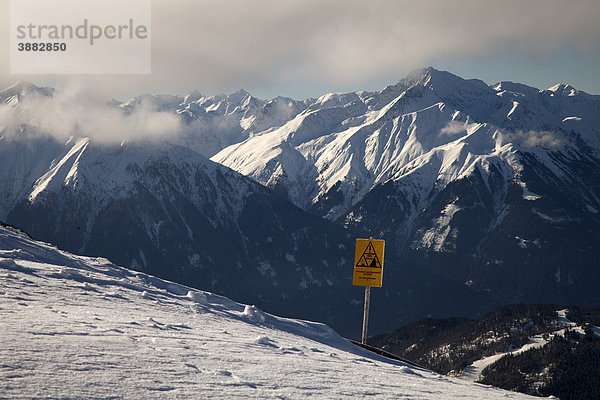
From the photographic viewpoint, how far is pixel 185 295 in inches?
1145

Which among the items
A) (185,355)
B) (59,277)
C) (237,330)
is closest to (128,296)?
(59,277)

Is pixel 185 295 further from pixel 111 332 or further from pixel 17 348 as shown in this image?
pixel 17 348

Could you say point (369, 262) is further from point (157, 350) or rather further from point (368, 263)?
point (157, 350)

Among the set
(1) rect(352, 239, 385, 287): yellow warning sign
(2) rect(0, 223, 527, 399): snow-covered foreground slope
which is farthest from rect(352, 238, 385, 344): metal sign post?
(2) rect(0, 223, 527, 399): snow-covered foreground slope

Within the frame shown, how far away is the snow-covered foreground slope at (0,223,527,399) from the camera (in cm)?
1341

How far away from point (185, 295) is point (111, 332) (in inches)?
451

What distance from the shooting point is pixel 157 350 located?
53.5 feet

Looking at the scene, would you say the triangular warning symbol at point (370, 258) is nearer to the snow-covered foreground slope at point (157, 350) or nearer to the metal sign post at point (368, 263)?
the metal sign post at point (368, 263)

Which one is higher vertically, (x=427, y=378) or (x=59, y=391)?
(x=59, y=391)

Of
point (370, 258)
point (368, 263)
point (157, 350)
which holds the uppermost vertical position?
point (370, 258)

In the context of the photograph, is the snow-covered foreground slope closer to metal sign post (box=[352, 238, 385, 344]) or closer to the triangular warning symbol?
metal sign post (box=[352, 238, 385, 344])

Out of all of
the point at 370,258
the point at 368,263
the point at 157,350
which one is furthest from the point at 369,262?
the point at 157,350

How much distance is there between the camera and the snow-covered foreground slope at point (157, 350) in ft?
44.0

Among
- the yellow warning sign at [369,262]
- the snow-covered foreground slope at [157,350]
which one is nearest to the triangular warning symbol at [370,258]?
the yellow warning sign at [369,262]
